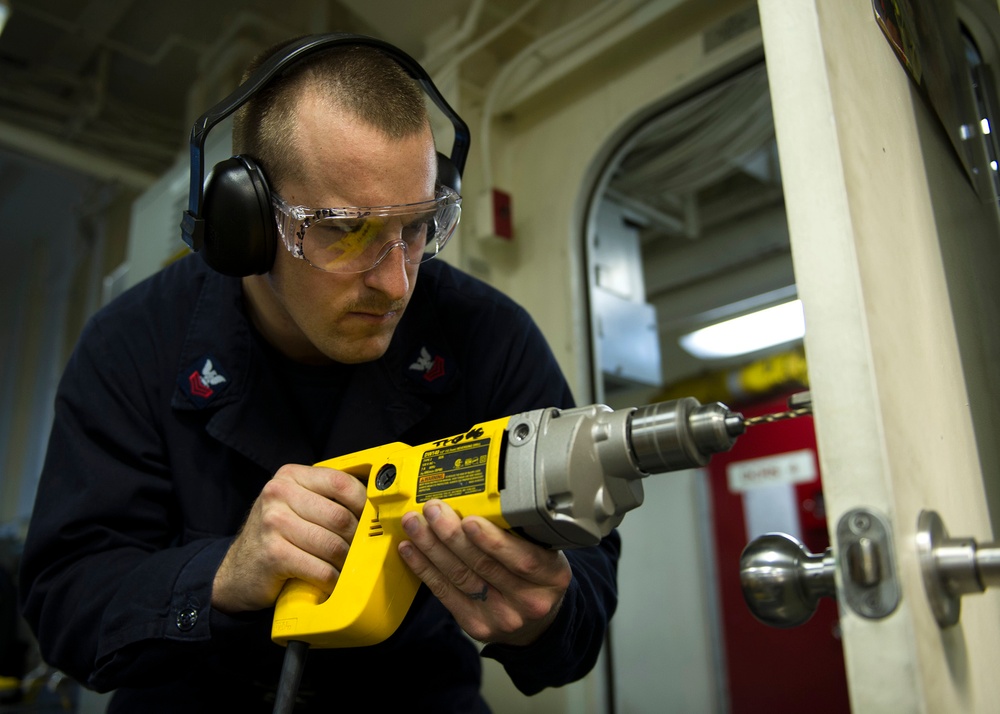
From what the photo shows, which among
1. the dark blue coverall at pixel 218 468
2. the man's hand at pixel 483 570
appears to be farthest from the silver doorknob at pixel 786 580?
the dark blue coverall at pixel 218 468

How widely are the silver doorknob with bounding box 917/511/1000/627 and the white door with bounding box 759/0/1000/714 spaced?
0.05ft

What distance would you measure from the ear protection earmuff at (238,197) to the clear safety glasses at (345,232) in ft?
0.09

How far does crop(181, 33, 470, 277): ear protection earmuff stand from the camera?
1.05 meters

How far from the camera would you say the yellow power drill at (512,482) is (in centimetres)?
70

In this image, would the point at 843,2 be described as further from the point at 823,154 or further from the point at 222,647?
the point at 222,647

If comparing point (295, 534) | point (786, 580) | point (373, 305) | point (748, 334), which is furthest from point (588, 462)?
point (748, 334)

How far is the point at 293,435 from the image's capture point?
3.97ft

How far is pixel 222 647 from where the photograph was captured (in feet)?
3.26

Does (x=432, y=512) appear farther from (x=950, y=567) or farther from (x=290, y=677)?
(x=950, y=567)

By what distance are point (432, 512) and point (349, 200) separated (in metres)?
0.48

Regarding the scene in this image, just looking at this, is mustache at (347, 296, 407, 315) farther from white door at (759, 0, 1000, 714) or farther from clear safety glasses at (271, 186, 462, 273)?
white door at (759, 0, 1000, 714)

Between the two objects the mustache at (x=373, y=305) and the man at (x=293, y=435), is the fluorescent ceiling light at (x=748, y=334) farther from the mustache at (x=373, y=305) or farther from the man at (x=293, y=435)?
the mustache at (x=373, y=305)

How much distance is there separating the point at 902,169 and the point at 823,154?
234 millimetres

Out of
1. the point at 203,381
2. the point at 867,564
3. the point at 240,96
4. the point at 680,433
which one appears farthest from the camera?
the point at 203,381
